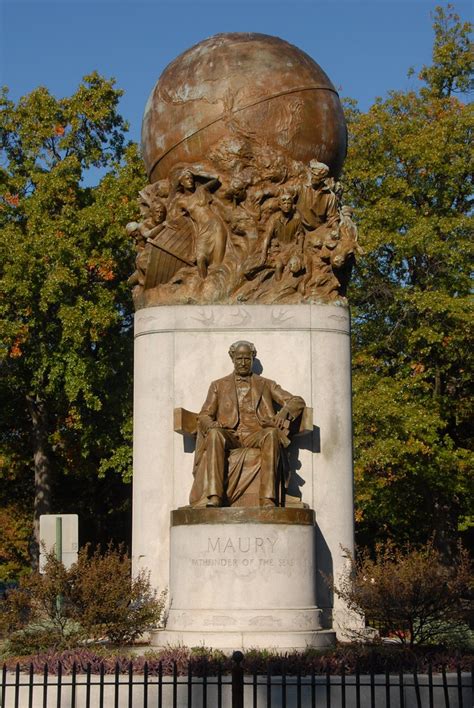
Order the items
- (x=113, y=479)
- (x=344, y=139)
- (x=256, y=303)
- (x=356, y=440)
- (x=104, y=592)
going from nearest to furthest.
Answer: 1. (x=104, y=592)
2. (x=256, y=303)
3. (x=344, y=139)
4. (x=356, y=440)
5. (x=113, y=479)

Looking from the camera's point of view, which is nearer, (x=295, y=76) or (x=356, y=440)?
(x=295, y=76)

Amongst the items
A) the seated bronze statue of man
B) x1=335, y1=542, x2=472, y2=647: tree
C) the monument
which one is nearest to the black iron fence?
x1=335, y1=542, x2=472, y2=647: tree

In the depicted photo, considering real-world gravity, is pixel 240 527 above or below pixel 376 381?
below

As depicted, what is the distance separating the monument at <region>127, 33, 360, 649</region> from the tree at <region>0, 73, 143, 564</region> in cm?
1253

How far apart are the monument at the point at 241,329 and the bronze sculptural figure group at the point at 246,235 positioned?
0.02 m

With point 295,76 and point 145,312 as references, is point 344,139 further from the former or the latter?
point 145,312

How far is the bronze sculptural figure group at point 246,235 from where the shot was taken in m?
16.3

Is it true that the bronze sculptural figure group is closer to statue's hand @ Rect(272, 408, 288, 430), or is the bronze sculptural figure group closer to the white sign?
statue's hand @ Rect(272, 408, 288, 430)

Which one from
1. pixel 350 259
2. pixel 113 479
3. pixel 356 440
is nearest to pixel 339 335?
pixel 350 259

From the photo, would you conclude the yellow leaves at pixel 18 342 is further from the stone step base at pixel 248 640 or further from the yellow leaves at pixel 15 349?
the stone step base at pixel 248 640

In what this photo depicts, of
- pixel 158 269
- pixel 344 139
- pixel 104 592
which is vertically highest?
pixel 344 139

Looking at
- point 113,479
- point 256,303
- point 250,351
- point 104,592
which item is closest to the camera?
point 104,592

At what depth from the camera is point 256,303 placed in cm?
1614

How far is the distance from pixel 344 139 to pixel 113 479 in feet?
73.7
